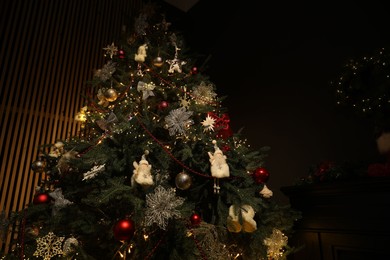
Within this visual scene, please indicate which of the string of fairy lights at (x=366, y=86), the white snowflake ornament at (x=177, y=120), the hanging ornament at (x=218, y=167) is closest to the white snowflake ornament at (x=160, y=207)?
the hanging ornament at (x=218, y=167)

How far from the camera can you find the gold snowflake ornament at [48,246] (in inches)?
52.6

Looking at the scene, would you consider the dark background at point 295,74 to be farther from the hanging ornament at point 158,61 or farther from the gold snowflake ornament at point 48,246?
the gold snowflake ornament at point 48,246

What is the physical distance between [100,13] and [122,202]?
9.35ft

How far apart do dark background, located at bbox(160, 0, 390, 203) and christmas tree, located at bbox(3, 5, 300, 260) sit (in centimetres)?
81

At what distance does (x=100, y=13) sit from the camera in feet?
11.2

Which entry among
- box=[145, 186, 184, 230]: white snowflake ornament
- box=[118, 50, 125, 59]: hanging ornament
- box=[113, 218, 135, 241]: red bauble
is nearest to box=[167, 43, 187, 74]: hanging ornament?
box=[118, 50, 125, 59]: hanging ornament

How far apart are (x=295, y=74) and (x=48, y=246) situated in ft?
8.44

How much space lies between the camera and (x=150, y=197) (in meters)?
1.29

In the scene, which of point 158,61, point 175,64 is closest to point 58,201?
point 158,61

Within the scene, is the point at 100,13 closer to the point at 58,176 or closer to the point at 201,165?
the point at 58,176

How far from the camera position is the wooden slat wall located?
2.56 meters

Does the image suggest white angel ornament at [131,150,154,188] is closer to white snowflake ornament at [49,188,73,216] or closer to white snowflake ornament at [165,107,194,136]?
white snowflake ornament at [165,107,194,136]

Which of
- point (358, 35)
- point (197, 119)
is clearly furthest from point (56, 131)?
point (358, 35)

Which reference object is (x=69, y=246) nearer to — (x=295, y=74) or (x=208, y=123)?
(x=208, y=123)
